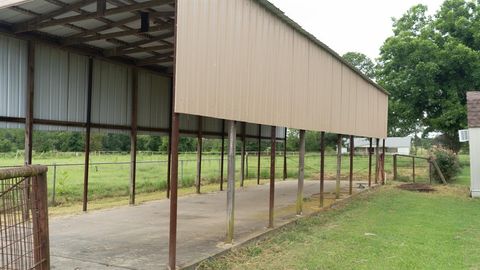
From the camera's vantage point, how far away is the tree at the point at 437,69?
27422 mm

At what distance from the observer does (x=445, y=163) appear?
2220 cm

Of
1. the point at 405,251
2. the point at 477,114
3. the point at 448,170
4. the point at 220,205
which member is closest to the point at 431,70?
the point at 448,170

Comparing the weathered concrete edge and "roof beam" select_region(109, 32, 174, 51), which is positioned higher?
"roof beam" select_region(109, 32, 174, 51)

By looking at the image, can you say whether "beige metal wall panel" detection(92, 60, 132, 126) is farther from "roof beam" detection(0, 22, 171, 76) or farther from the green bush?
the green bush

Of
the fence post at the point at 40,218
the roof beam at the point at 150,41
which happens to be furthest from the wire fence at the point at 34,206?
the roof beam at the point at 150,41

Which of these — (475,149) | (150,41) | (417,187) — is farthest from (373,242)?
(417,187)

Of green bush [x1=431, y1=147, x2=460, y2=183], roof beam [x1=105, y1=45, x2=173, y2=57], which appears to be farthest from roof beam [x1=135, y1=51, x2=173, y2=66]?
green bush [x1=431, y1=147, x2=460, y2=183]

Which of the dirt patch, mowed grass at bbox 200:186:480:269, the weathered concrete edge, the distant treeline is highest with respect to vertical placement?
the distant treeline

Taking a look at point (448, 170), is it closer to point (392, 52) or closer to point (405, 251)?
point (392, 52)

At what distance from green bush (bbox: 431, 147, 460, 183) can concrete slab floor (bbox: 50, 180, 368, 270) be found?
11848 millimetres

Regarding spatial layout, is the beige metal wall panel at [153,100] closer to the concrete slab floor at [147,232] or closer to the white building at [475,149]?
the concrete slab floor at [147,232]

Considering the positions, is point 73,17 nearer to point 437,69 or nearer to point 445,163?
point 445,163

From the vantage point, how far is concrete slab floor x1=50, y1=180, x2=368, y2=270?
661 cm

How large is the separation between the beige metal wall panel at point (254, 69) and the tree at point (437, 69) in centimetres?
1620
